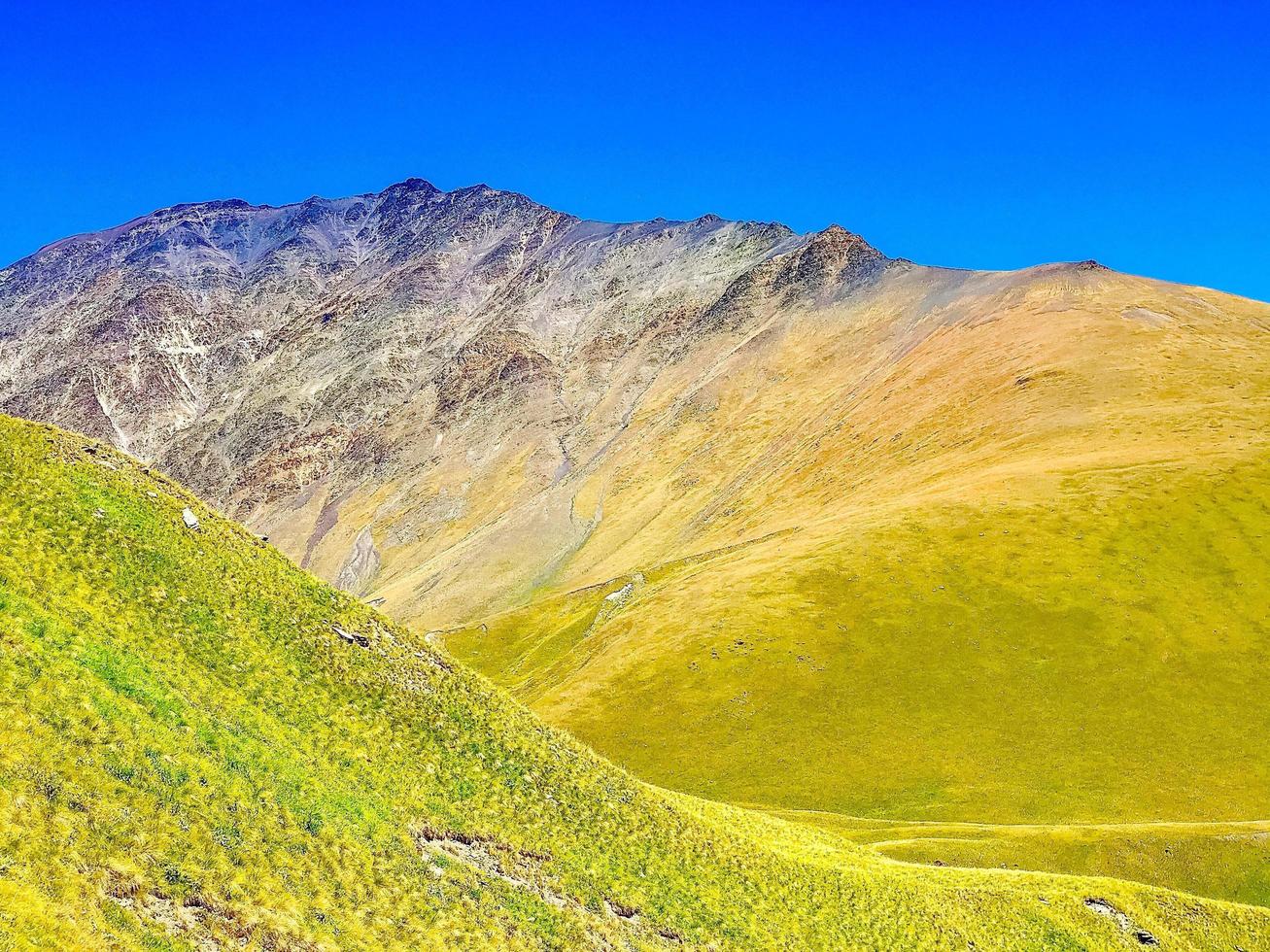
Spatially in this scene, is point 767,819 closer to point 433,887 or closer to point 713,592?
point 433,887

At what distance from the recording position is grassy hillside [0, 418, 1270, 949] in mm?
19469

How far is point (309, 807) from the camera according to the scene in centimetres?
2550

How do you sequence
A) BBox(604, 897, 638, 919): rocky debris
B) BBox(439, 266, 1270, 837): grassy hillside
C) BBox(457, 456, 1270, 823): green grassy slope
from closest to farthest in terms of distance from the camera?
BBox(604, 897, 638, 919): rocky debris, BBox(457, 456, 1270, 823): green grassy slope, BBox(439, 266, 1270, 837): grassy hillside

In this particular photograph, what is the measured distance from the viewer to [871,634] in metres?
95.0

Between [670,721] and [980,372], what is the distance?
11743 cm

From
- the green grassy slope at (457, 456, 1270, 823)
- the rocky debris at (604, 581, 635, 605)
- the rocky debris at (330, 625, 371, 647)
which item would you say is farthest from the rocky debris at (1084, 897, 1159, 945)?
the rocky debris at (604, 581, 635, 605)

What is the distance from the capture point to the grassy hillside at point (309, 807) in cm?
1947

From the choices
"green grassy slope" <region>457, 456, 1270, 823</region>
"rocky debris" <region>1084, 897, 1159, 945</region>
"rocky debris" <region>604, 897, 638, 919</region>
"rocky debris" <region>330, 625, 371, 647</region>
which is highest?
"green grassy slope" <region>457, 456, 1270, 823</region>

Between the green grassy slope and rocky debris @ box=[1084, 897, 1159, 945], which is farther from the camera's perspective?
the green grassy slope

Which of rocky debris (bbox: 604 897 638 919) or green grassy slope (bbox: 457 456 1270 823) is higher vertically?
green grassy slope (bbox: 457 456 1270 823)

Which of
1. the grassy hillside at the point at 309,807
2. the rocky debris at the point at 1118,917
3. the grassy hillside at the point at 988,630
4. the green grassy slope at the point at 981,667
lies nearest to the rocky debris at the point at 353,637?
the grassy hillside at the point at 309,807

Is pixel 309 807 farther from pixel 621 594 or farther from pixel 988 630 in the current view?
pixel 621 594

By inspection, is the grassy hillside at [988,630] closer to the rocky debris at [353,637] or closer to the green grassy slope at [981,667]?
the green grassy slope at [981,667]

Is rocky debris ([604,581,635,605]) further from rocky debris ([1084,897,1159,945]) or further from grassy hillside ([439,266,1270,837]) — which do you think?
rocky debris ([1084,897,1159,945])
